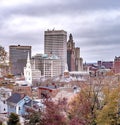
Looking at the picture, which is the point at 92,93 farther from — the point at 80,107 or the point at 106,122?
the point at 106,122

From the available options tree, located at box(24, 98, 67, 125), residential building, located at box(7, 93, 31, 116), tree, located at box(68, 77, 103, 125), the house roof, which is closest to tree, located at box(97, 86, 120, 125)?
tree, located at box(68, 77, 103, 125)

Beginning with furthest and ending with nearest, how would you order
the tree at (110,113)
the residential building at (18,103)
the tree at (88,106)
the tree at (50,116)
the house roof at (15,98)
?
the house roof at (15,98) → the residential building at (18,103) → the tree at (88,106) → the tree at (110,113) → the tree at (50,116)

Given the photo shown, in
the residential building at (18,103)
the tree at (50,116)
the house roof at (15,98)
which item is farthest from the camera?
the house roof at (15,98)

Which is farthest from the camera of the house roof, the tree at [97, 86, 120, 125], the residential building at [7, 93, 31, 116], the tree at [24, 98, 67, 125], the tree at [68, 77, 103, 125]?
the house roof

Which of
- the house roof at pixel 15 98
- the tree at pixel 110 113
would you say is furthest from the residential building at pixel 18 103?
the tree at pixel 110 113

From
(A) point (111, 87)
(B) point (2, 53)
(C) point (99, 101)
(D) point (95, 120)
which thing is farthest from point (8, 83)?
(A) point (111, 87)

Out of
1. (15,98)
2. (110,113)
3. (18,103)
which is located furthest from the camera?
→ (15,98)

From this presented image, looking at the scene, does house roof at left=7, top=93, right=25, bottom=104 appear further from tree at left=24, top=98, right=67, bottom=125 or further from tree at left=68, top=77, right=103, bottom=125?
tree at left=24, top=98, right=67, bottom=125

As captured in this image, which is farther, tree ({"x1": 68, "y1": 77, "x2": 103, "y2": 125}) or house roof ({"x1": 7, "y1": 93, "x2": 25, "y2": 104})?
house roof ({"x1": 7, "y1": 93, "x2": 25, "y2": 104})

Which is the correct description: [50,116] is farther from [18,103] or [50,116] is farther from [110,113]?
[18,103]

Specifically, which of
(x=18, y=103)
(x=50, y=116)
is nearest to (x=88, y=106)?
(x=50, y=116)

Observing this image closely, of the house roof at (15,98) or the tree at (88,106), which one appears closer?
the tree at (88,106)

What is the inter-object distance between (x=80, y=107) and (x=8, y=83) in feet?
29.2

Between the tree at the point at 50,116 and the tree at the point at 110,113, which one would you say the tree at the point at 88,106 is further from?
the tree at the point at 50,116
